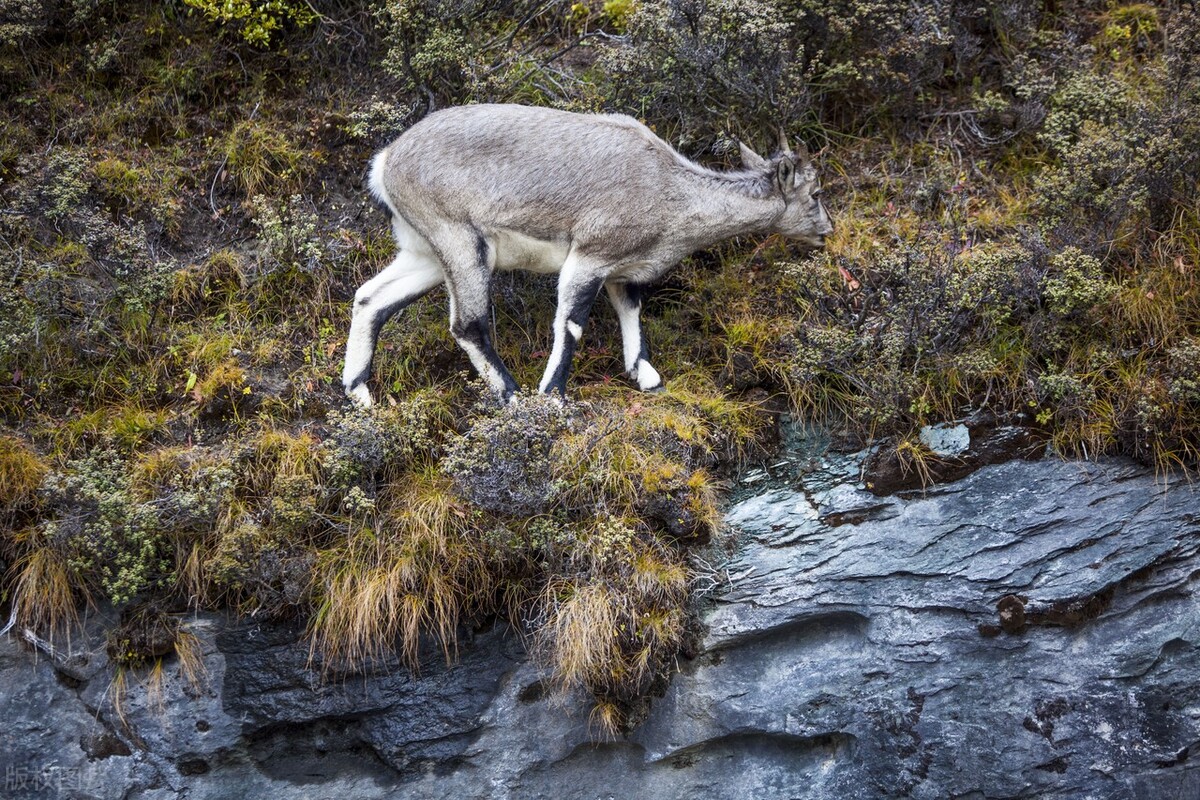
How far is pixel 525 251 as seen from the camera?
657 centimetres

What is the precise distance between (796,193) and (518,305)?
2.01 metres

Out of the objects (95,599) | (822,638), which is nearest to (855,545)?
(822,638)

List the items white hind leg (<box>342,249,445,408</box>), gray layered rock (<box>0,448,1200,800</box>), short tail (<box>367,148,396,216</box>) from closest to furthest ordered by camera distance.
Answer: gray layered rock (<box>0,448,1200,800</box>), short tail (<box>367,148,396,216</box>), white hind leg (<box>342,249,445,408</box>)

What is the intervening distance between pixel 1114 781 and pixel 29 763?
597cm

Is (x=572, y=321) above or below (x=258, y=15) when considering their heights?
below

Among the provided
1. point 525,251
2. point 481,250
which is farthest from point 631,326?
point 481,250

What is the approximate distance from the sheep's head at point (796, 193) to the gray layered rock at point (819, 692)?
2.00 metres

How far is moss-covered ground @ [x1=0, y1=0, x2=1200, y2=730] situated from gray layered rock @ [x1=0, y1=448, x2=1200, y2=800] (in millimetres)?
243

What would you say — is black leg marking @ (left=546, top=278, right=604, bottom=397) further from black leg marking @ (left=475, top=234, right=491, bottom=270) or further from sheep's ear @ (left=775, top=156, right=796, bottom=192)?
sheep's ear @ (left=775, top=156, right=796, bottom=192)

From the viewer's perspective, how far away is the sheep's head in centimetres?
693

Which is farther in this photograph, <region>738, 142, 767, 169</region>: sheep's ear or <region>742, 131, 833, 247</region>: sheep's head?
<region>738, 142, 767, 169</region>: sheep's ear

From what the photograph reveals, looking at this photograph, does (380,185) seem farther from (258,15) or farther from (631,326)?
(258,15)

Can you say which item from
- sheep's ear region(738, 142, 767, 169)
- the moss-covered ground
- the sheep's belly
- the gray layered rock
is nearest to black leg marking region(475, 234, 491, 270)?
the sheep's belly

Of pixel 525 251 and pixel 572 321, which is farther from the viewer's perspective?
pixel 525 251
